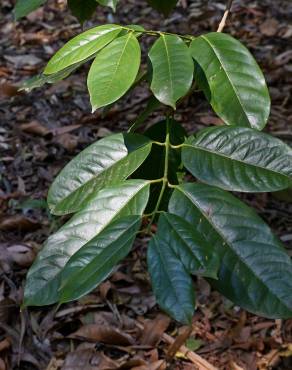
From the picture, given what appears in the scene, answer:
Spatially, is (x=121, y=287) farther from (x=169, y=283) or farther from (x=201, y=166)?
(x=169, y=283)

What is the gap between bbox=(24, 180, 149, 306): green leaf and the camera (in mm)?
794

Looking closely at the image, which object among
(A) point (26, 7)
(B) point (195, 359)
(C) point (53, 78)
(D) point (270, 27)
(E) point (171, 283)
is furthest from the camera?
(D) point (270, 27)

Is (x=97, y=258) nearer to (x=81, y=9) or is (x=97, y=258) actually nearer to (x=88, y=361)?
(x=81, y=9)

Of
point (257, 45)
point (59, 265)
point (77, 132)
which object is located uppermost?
point (59, 265)

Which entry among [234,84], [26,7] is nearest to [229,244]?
[234,84]

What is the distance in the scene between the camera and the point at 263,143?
0.84 metres

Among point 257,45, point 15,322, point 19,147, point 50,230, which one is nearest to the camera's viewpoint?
point 15,322

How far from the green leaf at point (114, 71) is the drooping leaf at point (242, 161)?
0.15m

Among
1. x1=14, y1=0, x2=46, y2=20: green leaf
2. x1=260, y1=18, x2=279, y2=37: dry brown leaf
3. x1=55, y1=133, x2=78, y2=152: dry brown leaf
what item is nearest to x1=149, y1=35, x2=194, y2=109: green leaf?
x1=14, y1=0, x2=46, y2=20: green leaf

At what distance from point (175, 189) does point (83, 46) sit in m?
0.25

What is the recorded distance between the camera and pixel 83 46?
35.0 inches

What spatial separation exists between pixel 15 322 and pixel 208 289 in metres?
0.66

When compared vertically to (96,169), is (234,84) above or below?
above

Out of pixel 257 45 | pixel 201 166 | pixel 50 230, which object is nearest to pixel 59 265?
pixel 201 166
